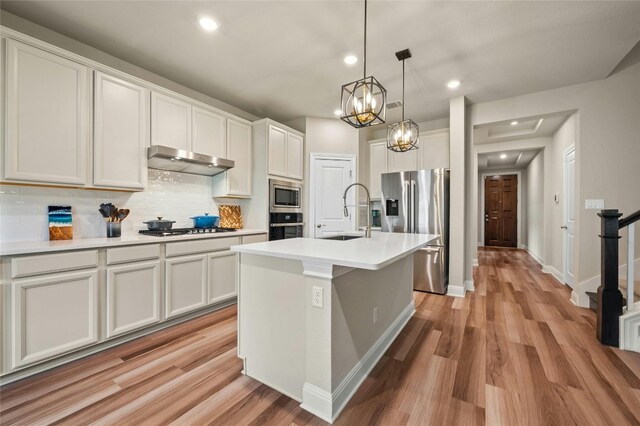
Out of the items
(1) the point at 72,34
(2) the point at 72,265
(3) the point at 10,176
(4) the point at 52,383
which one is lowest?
(4) the point at 52,383

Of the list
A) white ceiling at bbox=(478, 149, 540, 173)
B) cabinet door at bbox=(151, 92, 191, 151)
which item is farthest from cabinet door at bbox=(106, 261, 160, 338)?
white ceiling at bbox=(478, 149, 540, 173)

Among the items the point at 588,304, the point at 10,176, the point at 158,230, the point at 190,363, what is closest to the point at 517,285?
the point at 588,304

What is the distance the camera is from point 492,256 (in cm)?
710

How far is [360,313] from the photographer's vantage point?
1901mm

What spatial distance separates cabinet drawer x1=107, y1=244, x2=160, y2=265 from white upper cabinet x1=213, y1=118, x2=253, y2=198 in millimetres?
1292

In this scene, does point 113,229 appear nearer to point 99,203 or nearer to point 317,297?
point 99,203

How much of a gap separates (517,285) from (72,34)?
634 cm

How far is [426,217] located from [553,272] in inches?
121

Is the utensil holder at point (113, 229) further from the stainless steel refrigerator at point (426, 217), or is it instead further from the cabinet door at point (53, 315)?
the stainless steel refrigerator at point (426, 217)

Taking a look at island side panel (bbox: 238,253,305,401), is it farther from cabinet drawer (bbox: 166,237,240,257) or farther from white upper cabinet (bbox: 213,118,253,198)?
white upper cabinet (bbox: 213,118,253,198)

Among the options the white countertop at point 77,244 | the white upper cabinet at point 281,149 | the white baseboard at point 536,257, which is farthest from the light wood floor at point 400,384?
the white baseboard at point 536,257

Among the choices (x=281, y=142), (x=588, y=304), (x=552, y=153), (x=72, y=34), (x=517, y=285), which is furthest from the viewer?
(x=552, y=153)

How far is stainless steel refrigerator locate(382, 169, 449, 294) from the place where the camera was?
3.91 m

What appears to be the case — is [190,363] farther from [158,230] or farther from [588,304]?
[588,304]
